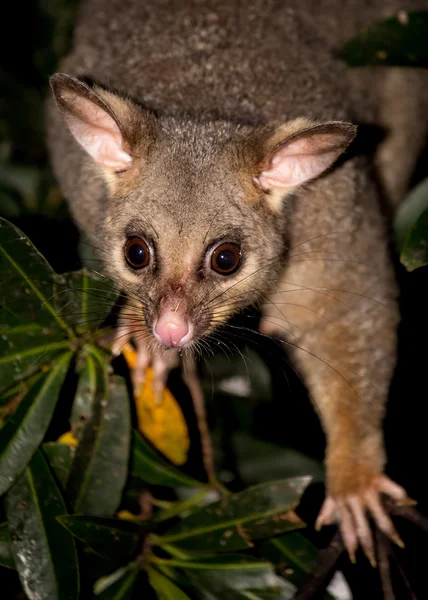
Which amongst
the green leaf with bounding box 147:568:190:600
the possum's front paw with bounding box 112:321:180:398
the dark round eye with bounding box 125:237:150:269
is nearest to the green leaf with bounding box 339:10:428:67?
the dark round eye with bounding box 125:237:150:269

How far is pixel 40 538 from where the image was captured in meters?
2.80

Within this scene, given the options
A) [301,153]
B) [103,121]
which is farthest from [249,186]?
[103,121]

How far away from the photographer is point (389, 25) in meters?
3.72

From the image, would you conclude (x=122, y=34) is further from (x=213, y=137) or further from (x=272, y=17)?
(x=213, y=137)

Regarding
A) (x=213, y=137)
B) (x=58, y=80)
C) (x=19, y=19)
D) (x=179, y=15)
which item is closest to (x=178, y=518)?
(x=213, y=137)

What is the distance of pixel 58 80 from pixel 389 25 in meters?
1.86

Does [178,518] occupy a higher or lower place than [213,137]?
lower

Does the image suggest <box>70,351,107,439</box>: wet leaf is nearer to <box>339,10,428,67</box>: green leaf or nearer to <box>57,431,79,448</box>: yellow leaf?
<box>57,431,79,448</box>: yellow leaf

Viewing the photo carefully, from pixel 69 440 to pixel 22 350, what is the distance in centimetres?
46

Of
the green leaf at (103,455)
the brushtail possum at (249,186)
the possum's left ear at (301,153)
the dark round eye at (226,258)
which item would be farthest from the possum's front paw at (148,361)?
the possum's left ear at (301,153)

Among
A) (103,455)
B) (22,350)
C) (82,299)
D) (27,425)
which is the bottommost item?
(103,455)

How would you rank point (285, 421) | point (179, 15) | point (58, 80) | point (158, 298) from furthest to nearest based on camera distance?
point (285, 421) < point (179, 15) < point (158, 298) < point (58, 80)

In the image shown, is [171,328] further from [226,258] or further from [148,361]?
[148,361]

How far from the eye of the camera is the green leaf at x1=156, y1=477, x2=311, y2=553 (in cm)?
301
